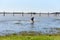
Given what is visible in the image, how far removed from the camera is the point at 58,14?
9744 centimetres

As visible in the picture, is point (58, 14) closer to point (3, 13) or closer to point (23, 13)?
point (23, 13)

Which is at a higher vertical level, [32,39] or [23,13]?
[32,39]

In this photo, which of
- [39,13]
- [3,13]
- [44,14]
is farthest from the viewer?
[44,14]

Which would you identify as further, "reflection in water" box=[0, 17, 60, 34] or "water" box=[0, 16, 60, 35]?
"reflection in water" box=[0, 17, 60, 34]

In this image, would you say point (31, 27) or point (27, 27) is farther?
point (31, 27)

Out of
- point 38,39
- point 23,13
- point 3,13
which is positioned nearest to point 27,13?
point 23,13

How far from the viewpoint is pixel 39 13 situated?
316 ft

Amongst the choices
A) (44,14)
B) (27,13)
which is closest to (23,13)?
(27,13)

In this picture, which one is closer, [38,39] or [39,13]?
[38,39]

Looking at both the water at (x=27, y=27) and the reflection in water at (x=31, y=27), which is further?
the reflection in water at (x=31, y=27)

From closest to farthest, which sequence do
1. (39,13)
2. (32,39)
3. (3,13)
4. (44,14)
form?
(32,39), (3,13), (39,13), (44,14)

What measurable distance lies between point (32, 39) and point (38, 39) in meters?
0.46

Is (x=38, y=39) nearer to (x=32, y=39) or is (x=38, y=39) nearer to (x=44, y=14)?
(x=32, y=39)

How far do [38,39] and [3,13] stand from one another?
76.4 metres
